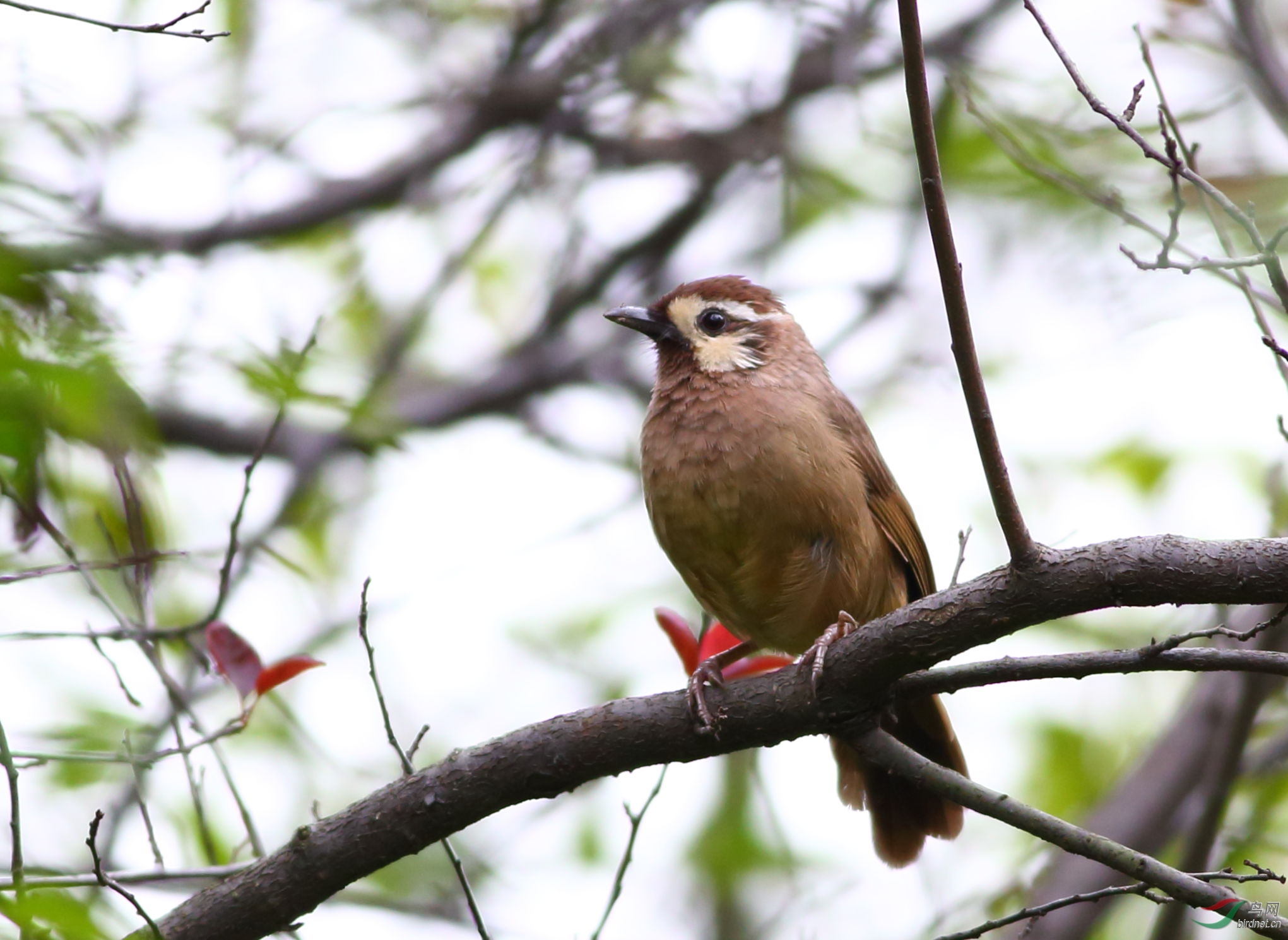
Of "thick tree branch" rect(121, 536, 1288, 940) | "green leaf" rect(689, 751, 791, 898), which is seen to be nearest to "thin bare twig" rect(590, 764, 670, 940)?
"thick tree branch" rect(121, 536, 1288, 940)

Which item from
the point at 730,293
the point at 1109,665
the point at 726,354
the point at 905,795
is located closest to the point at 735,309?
the point at 730,293

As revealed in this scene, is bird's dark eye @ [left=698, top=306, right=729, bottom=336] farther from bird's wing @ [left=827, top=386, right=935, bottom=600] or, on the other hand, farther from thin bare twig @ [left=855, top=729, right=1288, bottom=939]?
thin bare twig @ [left=855, top=729, right=1288, bottom=939]

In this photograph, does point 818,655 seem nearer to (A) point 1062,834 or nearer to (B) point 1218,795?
(A) point 1062,834

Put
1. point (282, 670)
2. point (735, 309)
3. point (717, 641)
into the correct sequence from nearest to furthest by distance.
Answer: point (282, 670)
point (717, 641)
point (735, 309)

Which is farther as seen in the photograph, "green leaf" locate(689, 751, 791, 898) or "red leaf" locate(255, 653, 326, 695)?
"green leaf" locate(689, 751, 791, 898)

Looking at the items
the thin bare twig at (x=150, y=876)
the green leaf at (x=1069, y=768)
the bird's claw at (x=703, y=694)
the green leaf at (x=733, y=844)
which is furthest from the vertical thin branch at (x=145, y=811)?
the green leaf at (x=1069, y=768)

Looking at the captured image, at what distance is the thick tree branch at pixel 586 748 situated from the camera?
3068mm

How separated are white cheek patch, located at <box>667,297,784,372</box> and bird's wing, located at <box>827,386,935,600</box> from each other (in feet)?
1.15

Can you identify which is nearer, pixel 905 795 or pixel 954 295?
pixel 954 295

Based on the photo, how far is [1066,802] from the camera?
6992 mm

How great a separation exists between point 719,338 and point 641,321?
0.31 meters

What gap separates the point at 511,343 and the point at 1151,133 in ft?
13.7

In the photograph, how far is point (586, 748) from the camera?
3.54m

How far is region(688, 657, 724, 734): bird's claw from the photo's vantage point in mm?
3561
